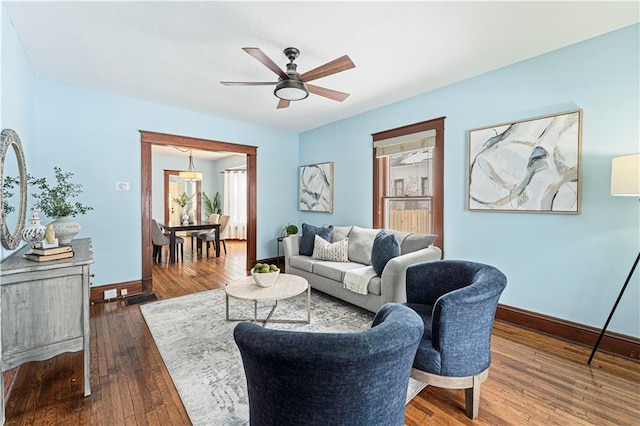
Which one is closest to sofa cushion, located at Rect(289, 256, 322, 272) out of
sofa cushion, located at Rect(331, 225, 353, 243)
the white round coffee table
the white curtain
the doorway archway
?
sofa cushion, located at Rect(331, 225, 353, 243)

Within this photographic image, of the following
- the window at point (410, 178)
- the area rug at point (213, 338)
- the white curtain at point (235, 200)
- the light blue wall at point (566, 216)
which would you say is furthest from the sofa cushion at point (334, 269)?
the white curtain at point (235, 200)

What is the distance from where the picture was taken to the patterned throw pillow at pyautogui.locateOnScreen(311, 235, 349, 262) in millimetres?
3852

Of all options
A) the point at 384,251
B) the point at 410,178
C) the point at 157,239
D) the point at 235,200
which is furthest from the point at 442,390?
the point at 235,200

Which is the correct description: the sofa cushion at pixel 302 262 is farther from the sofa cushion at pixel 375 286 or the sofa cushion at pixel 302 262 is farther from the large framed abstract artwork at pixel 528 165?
the large framed abstract artwork at pixel 528 165

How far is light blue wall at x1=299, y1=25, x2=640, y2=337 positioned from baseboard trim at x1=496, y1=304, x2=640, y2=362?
0.06 m

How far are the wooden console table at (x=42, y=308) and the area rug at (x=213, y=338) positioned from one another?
680 millimetres

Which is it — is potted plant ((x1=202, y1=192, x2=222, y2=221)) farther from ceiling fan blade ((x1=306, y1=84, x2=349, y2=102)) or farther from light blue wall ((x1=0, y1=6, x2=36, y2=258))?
ceiling fan blade ((x1=306, y1=84, x2=349, y2=102))

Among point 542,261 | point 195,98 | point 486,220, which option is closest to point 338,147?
point 195,98

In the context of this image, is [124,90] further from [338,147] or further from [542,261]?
[542,261]

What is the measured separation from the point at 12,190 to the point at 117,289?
196cm

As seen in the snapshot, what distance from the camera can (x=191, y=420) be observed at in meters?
1.68

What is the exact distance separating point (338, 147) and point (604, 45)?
131 inches

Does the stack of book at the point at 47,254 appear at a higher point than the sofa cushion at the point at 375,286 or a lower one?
higher

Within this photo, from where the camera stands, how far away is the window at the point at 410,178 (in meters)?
3.62
